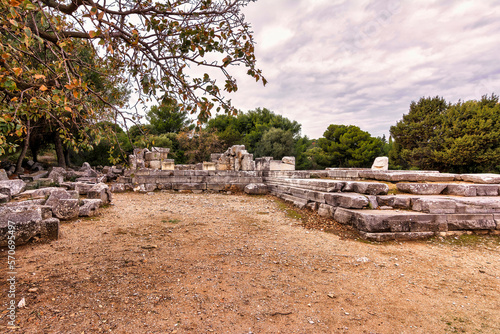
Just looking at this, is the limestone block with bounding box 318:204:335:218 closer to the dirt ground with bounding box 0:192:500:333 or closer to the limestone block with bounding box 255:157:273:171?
the dirt ground with bounding box 0:192:500:333

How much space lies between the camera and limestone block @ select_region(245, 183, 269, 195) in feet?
34.7

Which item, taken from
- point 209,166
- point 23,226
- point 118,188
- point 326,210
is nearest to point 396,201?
point 326,210

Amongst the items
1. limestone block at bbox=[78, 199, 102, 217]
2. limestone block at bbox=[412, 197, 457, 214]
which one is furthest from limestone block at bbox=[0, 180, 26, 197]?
limestone block at bbox=[412, 197, 457, 214]

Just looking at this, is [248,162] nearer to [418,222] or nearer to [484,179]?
[418,222]

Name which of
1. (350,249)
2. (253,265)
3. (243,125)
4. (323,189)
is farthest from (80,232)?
(243,125)

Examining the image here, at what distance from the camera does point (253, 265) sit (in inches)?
129

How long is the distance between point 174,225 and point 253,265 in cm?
260

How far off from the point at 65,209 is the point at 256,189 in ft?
22.6

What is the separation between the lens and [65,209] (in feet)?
17.6

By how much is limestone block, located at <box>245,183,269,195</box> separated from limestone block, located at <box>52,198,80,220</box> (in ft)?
21.2

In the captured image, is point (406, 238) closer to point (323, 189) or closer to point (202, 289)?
point (323, 189)

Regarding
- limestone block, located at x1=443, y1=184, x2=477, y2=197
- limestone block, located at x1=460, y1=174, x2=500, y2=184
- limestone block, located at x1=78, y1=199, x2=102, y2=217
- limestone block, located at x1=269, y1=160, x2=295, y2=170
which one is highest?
A: limestone block, located at x1=269, y1=160, x2=295, y2=170

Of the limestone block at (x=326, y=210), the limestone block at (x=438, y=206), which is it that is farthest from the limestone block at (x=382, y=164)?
the limestone block at (x=326, y=210)

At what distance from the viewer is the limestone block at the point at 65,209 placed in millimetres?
5301
